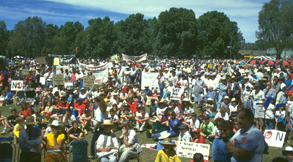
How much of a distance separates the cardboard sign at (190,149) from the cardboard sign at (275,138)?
10.8ft

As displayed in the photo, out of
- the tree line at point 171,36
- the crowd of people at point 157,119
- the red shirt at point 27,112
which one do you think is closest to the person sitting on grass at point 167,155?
the crowd of people at point 157,119

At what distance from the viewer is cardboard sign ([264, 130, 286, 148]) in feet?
26.7

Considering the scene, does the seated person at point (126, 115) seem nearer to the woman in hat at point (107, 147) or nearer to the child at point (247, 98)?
the woman in hat at point (107, 147)

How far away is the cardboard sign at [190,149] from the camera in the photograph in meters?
6.37

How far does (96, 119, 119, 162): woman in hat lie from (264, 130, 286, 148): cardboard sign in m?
5.49

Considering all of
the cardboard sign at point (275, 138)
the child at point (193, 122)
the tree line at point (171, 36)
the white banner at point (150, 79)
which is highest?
the tree line at point (171, 36)

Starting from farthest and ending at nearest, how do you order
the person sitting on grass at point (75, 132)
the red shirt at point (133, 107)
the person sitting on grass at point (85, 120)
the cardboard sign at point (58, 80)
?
1. the cardboard sign at point (58, 80)
2. the red shirt at point (133, 107)
3. the person sitting on grass at point (85, 120)
4. the person sitting on grass at point (75, 132)

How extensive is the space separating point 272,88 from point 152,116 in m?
5.66

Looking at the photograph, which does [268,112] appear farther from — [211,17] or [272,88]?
[211,17]

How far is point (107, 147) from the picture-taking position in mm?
5922

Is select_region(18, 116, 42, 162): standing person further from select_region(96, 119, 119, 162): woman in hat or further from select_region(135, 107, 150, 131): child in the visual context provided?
select_region(135, 107, 150, 131): child

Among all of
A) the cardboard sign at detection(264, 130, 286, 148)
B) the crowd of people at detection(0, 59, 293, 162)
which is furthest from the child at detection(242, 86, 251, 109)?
the cardboard sign at detection(264, 130, 286, 148)

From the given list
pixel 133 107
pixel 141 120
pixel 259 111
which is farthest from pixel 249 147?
pixel 133 107

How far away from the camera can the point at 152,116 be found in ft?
39.7
